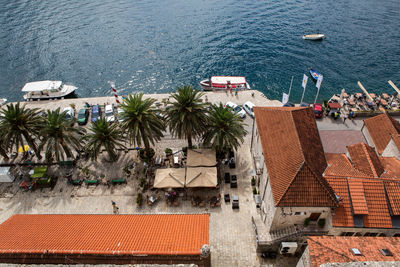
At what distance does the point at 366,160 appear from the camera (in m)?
31.2

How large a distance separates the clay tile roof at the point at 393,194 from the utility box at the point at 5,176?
52.4 m

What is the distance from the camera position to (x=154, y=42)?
87250 mm

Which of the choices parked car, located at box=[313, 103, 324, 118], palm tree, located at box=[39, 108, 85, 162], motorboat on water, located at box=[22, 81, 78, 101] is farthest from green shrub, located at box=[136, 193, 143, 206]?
motorboat on water, located at box=[22, 81, 78, 101]

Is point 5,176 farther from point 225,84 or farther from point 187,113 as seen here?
point 225,84

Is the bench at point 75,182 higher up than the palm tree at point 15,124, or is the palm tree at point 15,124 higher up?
the palm tree at point 15,124

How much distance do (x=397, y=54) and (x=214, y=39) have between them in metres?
59.8

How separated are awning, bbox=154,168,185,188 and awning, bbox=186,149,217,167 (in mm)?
2130

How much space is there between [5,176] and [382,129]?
2356 inches

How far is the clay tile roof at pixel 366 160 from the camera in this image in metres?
30.1

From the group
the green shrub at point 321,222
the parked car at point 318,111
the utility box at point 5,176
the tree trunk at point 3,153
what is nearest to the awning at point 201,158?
the green shrub at point 321,222

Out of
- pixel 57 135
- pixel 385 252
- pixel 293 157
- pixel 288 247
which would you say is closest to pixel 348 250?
pixel 385 252

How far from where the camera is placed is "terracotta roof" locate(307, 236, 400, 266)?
70.3 feet

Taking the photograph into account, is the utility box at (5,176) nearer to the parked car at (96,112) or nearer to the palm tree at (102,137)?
the palm tree at (102,137)

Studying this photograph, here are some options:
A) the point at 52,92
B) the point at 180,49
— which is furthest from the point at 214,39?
the point at 52,92
